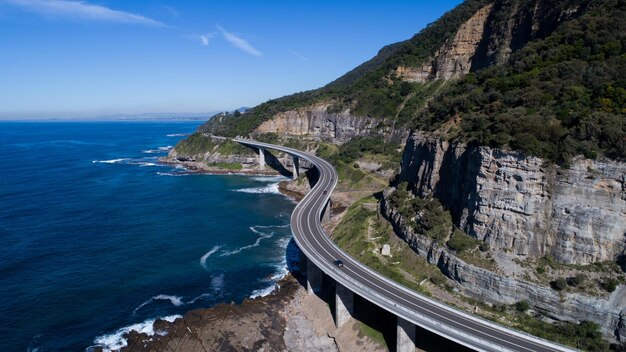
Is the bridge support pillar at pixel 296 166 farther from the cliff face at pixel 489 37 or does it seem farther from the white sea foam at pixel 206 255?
the white sea foam at pixel 206 255

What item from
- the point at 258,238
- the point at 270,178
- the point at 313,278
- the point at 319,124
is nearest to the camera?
the point at 313,278

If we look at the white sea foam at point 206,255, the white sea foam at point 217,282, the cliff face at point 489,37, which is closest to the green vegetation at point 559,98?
the cliff face at point 489,37

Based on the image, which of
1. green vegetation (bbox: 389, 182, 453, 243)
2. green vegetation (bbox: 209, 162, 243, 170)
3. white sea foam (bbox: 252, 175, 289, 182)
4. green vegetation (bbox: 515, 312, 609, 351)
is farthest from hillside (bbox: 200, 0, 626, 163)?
green vegetation (bbox: 209, 162, 243, 170)

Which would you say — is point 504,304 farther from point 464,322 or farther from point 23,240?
point 23,240

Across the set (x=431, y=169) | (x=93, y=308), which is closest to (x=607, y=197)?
(x=431, y=169)

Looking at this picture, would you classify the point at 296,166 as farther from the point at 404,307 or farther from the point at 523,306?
the point at 523,306

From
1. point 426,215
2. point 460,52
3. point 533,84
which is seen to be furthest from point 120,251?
point 460,52
